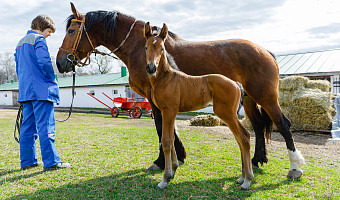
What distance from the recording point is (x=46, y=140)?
166 inches

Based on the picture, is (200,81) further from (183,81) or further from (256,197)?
(256,197)

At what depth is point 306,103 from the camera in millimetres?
9734

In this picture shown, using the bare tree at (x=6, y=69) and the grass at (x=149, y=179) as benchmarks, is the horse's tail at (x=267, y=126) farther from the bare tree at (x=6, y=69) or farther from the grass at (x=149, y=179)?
the bare tree at (x=6, y=69)

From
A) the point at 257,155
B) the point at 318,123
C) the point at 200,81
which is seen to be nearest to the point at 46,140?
the point at 200,81

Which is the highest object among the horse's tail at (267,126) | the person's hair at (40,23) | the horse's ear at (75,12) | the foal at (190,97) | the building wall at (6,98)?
the horse's ear at (75,12)

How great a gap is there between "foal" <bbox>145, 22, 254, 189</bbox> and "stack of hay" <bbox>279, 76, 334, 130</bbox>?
767cm

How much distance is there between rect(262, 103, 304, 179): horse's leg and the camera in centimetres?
400

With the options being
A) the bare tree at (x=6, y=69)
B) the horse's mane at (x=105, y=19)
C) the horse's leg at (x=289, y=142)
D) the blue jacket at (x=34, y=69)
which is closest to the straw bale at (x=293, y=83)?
the horse's leg at (x=289, y=142)

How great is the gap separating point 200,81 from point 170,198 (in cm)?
175

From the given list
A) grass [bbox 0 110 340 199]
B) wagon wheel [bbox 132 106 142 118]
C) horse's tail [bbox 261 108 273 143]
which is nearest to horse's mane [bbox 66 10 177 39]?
horse's tail [bbox 261 108 273 143]

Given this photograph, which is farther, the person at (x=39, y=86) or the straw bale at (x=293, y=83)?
the straw bale at (x=293, y=83)

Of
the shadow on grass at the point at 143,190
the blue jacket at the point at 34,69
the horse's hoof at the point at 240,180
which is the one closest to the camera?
the shadow on grass at the point at 143,190

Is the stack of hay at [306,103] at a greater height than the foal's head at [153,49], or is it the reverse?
the foal's head at [153,49]

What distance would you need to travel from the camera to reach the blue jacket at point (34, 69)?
417 centimetres
